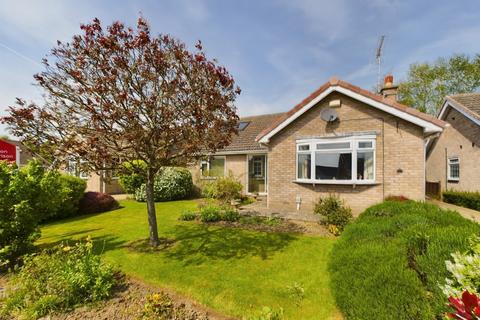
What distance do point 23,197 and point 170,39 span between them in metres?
5.27

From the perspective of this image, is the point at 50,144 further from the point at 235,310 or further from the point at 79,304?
the point at 235,310

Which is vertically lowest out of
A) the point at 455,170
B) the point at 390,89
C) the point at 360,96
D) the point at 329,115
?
the point at 455,170

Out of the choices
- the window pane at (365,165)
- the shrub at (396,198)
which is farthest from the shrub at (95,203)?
the shrub at (396,198)

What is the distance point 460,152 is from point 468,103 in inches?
131

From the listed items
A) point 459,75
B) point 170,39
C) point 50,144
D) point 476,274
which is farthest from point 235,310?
point 459,75

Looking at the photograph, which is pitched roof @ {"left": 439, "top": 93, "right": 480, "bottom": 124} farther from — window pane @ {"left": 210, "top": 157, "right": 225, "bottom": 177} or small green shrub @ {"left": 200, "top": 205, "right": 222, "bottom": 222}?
window pane @ {"left": 210, "top": 157, "right": 225, "bottom": 177}

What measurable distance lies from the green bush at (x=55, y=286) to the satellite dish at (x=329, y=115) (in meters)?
9.88

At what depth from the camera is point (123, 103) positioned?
4.73 meters

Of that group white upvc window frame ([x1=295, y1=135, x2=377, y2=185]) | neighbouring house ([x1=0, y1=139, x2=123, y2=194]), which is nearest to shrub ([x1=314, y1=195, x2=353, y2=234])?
white upvc window frame ([x1=295, y1=135, x2=377, y2=185])

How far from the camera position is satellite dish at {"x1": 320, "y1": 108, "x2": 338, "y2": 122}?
10.4 meters

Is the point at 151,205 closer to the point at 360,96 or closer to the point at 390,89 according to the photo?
the point at 360,96

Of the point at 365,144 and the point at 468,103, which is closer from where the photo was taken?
the point at 365,144

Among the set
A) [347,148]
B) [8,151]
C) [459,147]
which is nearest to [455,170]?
[459,147]

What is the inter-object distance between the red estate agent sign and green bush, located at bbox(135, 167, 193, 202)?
6828 millimetres
